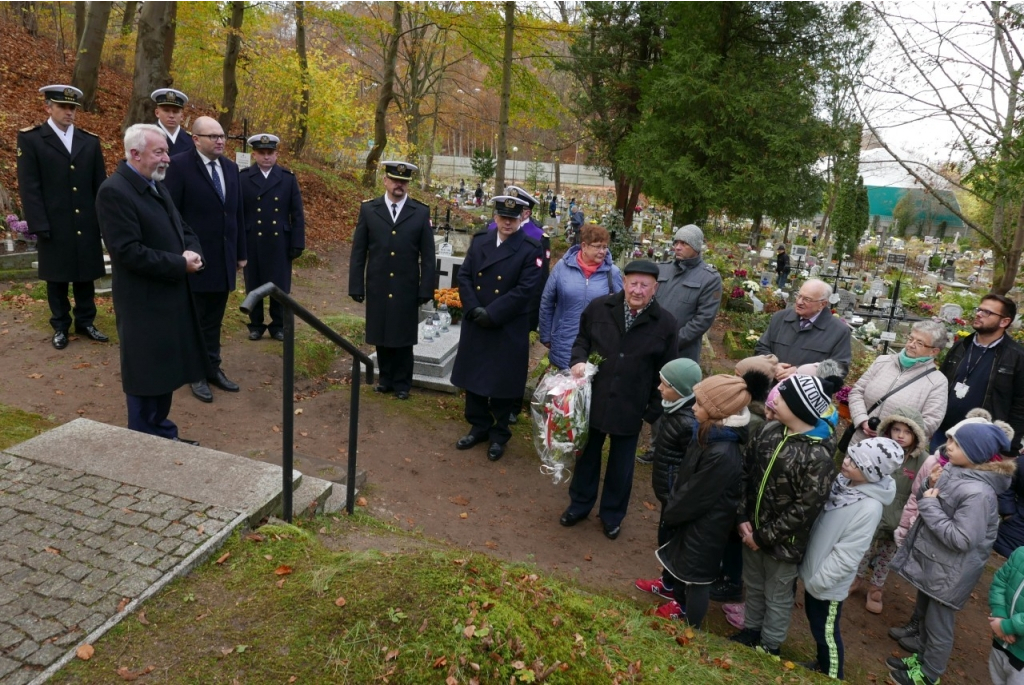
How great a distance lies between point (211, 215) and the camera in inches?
213

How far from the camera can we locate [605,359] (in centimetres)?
415

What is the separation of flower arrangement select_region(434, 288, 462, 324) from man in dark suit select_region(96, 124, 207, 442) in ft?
12.0

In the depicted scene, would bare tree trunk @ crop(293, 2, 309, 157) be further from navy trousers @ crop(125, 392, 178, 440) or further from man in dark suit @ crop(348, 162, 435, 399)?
navy trousers @ crop(125, 392, 178, 440)

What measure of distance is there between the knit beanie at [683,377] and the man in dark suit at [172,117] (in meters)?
4.16

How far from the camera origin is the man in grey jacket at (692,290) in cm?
514

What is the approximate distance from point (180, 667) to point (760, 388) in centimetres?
322

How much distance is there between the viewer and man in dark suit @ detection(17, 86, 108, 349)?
209 inches

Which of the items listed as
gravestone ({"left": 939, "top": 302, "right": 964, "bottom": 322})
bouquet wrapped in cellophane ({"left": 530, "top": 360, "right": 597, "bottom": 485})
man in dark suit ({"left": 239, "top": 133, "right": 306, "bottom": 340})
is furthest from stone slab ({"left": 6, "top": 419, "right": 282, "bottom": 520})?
gravestone ({"left": 939, "top": 302, "right": 964, "bottom": 322})

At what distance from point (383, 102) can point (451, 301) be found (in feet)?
46.2

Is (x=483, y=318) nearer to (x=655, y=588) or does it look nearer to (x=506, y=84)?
(x=655, y=588)

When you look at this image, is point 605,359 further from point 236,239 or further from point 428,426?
point 236,239

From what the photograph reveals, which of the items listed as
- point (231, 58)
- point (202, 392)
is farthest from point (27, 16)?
point (202, 392)

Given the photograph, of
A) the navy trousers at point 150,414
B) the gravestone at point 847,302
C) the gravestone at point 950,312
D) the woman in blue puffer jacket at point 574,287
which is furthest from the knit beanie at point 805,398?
the gravestone at point 847,302

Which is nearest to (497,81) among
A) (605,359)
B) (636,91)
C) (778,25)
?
(636,91)
